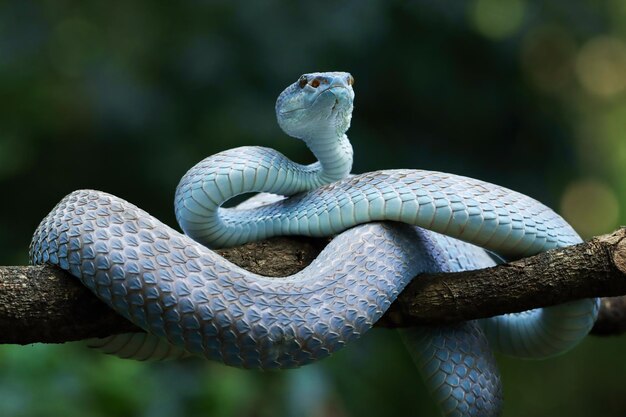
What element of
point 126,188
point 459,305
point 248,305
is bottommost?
point 126,188

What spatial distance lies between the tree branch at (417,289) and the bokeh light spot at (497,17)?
195 inches

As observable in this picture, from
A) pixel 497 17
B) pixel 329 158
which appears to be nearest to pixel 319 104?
pixel 329 158

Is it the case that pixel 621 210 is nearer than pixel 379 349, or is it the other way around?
pixel 379 349

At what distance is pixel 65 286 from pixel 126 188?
458 cm

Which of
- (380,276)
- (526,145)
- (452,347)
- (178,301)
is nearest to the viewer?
(178,301)

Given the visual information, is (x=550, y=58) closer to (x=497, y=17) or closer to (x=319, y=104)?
(x=497, y=17)

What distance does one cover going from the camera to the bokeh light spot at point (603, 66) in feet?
31.4

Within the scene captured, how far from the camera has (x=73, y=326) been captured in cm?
286

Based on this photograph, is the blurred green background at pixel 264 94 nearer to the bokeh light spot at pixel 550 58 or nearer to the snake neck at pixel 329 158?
the bokeh light spot at pixel 550 58

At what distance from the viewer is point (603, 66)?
33.8 feet

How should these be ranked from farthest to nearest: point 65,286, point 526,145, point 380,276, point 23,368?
point 526,145
point 23,368
point 380,276
point 65,286

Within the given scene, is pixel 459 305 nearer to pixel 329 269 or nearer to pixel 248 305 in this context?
pixel 329 269

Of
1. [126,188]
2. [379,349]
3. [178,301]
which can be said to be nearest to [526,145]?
[379,349]

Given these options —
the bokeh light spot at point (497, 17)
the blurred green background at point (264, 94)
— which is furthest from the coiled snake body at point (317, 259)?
the bokeh light spot at point (497, 17)
